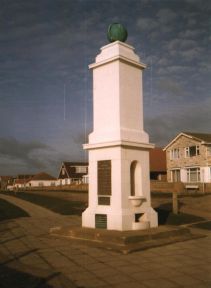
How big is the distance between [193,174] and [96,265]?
40.0 meters

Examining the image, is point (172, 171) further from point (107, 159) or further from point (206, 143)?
point (107, 159)

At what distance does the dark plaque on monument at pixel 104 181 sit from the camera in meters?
13.2

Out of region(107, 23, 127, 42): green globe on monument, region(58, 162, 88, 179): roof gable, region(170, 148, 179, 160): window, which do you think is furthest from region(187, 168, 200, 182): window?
region(58, 162, 88, 179): roof gable

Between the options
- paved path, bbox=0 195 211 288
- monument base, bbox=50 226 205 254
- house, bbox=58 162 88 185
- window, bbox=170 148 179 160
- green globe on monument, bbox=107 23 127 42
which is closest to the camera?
paved path, bbox=0 195 211 288

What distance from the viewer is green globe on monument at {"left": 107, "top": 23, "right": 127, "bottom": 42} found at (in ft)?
45.8

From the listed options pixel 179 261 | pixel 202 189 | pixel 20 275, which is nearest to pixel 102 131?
pixel 179 261

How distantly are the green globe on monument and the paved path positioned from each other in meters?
7.78

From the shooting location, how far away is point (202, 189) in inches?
1572

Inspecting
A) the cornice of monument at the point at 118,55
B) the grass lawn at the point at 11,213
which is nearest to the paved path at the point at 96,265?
the cornice of monument at the point at 118,55

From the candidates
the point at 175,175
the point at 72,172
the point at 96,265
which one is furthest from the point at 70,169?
the point at 96,265

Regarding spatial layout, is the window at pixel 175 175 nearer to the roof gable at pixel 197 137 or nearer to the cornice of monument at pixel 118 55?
the roof gable at pixel 197 137

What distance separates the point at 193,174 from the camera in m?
47.0

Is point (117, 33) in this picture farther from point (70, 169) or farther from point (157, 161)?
point (70, 169)

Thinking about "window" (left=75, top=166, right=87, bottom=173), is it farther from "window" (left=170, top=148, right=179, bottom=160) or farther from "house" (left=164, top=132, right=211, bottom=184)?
"window" (left=170, top=148, right=179, bottom=160)
